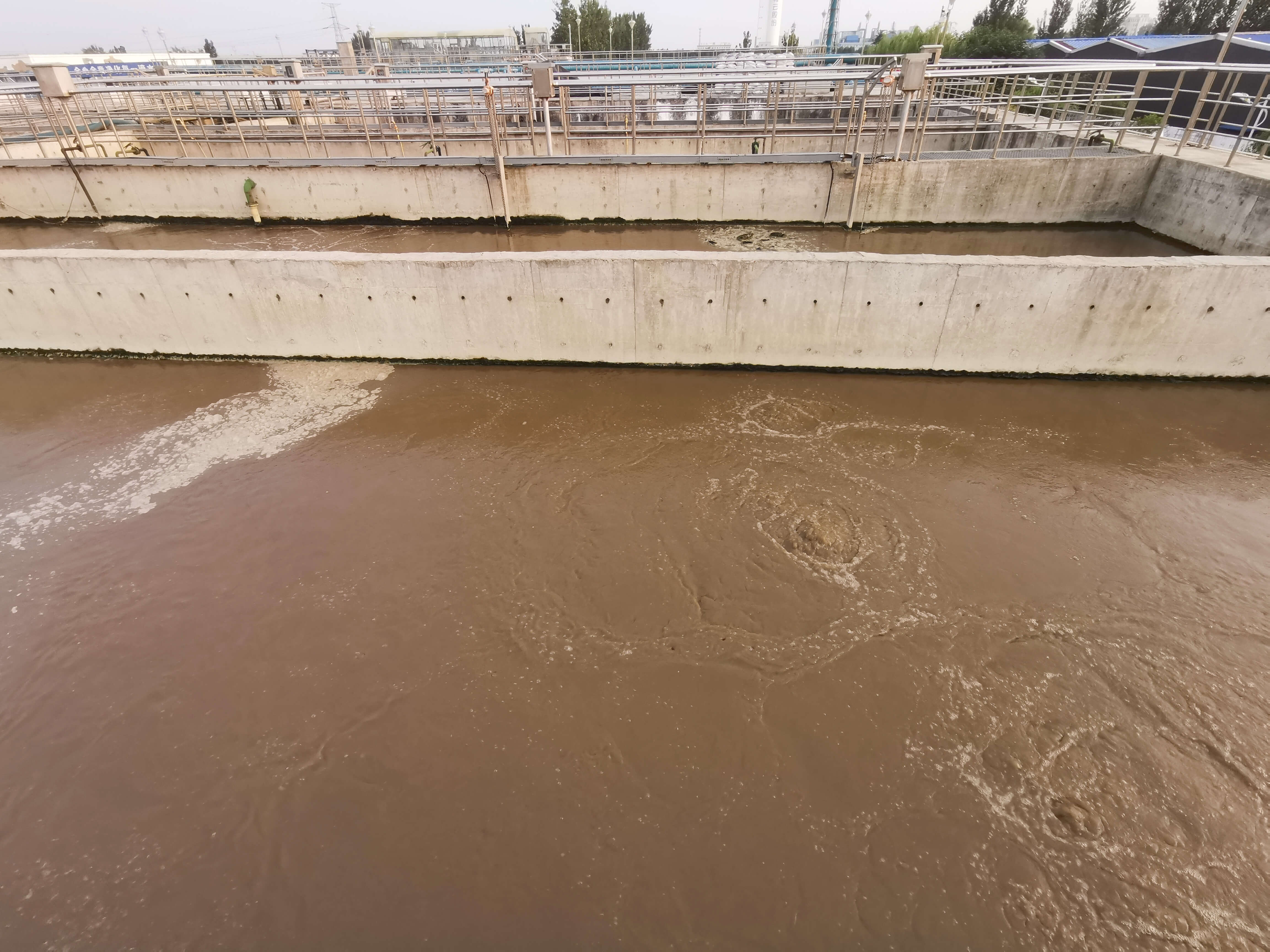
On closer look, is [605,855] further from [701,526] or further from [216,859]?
[701,526]

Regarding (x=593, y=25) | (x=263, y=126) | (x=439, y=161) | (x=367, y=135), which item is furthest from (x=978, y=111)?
(x=593, y=25)

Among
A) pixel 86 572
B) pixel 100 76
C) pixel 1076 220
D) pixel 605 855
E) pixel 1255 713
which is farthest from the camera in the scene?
pixel 100 76

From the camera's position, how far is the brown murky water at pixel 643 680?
11.9 feet

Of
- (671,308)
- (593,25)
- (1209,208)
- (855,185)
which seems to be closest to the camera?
(671,308)

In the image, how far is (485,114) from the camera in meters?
21.1

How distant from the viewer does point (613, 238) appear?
1436 cm

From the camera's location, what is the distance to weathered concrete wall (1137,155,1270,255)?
10711 mm


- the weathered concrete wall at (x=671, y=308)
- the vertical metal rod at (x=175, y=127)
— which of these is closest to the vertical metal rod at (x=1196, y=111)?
the weathered concrete wall at (x=671, y=308)

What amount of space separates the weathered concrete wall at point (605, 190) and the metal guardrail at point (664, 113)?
0.90 metres

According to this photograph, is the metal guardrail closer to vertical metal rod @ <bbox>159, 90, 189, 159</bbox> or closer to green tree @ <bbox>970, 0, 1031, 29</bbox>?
vertical metal rod @ <bbox>159, 90, 189, 159</bbox>

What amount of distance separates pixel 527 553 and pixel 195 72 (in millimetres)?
23875

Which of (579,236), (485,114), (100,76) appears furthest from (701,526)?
(100,76)

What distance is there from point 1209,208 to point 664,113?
48.3 feet

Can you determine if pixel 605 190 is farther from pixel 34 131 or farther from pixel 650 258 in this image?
pixel 34 131
